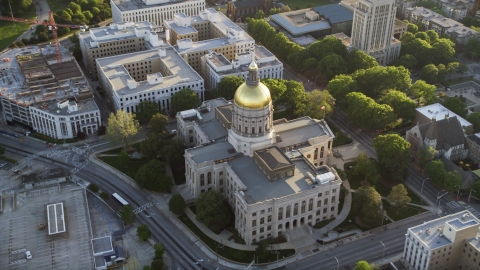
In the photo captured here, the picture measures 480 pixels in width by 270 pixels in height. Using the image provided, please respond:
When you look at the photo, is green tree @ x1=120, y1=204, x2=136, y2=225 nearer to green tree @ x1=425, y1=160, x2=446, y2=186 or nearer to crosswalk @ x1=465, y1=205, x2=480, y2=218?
green tree @ x1=425, y1=160, x2=446, y2=186

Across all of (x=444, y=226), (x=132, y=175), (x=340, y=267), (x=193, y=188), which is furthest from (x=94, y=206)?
(x=444, y=226)

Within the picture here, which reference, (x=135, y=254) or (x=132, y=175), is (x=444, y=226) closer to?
(x=135, y=254)

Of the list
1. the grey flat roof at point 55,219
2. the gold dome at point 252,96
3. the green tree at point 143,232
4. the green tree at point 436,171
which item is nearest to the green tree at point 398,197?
the green tree at point 436,171

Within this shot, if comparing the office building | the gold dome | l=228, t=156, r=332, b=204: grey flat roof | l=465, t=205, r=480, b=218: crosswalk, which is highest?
the gold dome

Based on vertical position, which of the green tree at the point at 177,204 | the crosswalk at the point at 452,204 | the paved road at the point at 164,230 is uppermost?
the green tree at the point at 177,204

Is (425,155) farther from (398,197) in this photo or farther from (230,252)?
(230,252)

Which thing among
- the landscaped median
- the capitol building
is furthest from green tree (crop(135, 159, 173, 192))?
the landscaped median

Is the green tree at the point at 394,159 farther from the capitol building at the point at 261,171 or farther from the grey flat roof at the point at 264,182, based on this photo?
the grey flat roof at the point at 264,182
